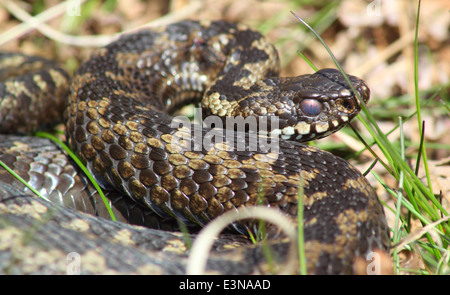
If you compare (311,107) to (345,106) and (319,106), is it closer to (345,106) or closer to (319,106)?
(319,106)

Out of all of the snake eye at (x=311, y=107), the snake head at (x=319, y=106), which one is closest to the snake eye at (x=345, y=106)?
the snake head at (x=319, y=106)

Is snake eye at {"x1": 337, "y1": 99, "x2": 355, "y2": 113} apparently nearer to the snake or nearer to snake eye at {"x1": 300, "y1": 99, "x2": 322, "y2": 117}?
the snake

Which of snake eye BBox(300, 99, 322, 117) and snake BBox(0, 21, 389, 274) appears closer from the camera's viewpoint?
snake BBox(0, 21, 389, 274)

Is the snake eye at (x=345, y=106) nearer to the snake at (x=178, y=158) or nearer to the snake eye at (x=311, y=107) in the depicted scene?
the snake at (x=178, y=158)

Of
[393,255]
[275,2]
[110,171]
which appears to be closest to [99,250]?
[110,171]

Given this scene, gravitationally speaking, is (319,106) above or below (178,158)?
above

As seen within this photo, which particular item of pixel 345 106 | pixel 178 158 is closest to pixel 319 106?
pixel 345 106

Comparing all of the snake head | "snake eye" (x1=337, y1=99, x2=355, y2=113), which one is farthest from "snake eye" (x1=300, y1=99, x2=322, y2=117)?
"snake eye" (x1=337, y1=99, x2=355, y2=113)
